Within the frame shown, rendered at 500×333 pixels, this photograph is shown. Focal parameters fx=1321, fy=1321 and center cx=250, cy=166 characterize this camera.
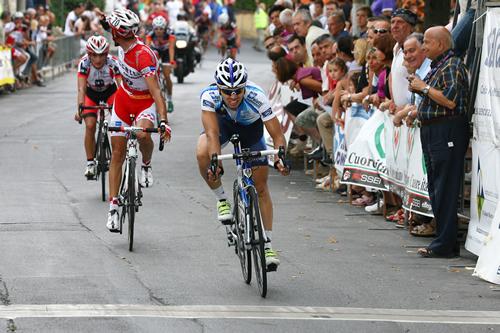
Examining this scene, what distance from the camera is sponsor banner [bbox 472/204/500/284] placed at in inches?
405

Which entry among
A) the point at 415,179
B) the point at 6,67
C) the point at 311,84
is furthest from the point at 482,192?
the point at 6,67

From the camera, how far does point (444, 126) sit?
11633 mm

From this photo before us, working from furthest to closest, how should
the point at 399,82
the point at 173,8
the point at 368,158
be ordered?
the point at 173,8 → the point at 368,158 → the point at 399,82

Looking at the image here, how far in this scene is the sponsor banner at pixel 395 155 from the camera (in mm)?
13391

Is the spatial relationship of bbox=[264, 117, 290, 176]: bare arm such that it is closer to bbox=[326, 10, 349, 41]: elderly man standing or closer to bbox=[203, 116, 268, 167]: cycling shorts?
bbox=[203, 116, 268, 167]: cycling shorts

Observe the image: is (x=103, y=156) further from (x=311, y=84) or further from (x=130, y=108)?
(x=311, y=84)

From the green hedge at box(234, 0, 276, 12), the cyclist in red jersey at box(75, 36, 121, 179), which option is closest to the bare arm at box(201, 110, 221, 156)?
the cyclist in red jersey at box(75, 36, 121, 179)

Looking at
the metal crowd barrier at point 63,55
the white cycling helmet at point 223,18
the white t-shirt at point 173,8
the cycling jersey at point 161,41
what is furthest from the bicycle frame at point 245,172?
the white t-shirt at point 173,8

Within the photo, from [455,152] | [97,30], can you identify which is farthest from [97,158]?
[97,30]

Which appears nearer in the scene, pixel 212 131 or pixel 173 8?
pixel 212 131

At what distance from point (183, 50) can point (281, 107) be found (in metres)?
16.7

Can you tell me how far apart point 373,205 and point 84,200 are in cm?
327

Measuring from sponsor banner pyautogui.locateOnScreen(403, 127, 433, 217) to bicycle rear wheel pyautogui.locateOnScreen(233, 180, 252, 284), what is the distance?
2844mm

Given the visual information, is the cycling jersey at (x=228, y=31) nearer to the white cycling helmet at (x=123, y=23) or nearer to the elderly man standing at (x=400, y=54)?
the elderly man standing at (x=400, y=54)
